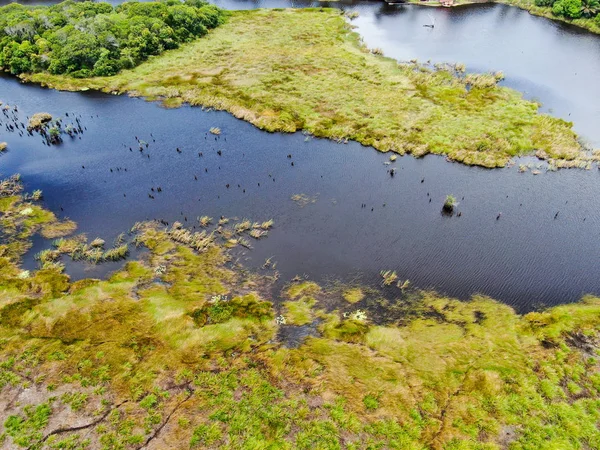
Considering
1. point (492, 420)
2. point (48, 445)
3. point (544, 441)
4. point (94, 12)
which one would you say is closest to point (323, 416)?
point (492, 420)

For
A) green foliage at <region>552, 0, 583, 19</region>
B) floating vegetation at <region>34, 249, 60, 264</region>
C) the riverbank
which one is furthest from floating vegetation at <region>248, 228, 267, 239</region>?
green foliage at <region>552, 0, 583, 19</region>

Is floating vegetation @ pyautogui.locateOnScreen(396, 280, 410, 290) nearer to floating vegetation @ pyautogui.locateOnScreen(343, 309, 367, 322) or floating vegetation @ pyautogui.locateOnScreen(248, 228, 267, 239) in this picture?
floating vegetation @ pyautogui.locateOnScreen(343, 309, 367, 322)

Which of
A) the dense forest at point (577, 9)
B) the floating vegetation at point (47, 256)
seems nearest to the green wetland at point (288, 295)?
the floating vegetation at point (47, 256)

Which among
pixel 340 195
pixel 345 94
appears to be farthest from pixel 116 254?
pixel 345 94

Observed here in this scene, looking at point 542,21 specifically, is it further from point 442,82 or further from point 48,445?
point 48,445

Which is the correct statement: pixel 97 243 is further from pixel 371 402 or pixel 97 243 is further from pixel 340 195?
pixel 371 402

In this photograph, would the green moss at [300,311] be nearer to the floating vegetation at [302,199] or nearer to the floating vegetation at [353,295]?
the floating vegetation at [353,295]

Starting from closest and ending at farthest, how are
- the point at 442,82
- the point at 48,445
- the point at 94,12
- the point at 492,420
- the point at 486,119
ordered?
the point at 48,445 → the point at 492,420 → the point at 486,119 → the point at 442,82 → the point at 94,12
